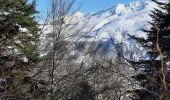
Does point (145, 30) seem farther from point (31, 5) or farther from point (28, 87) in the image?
point (28, 87)

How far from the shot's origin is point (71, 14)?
26.6 metres

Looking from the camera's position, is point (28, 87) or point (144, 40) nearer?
point (28, 87)

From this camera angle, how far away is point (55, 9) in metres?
25.9

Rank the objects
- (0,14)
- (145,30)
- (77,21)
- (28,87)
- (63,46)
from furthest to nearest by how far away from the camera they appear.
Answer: (77,21)
(145,30)
(63,46)
(0,14)
(28,87)

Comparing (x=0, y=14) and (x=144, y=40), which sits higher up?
(x=0, y=14)

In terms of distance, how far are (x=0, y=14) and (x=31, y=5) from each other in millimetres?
2317

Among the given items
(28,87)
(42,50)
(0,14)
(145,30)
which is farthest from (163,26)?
A: (28,87)

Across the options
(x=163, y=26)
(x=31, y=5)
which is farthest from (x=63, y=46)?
(x=163, y=26)

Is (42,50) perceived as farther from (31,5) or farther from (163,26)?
(163,26)

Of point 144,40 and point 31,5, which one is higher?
point 31,5

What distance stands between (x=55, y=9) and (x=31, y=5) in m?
5.02

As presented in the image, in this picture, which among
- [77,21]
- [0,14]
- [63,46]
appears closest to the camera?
[0,14]

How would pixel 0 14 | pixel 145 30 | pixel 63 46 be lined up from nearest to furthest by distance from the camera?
pixel 0 14, pixel 63 46, pixel 145 30

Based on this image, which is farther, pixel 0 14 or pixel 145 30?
pixel 145 30
